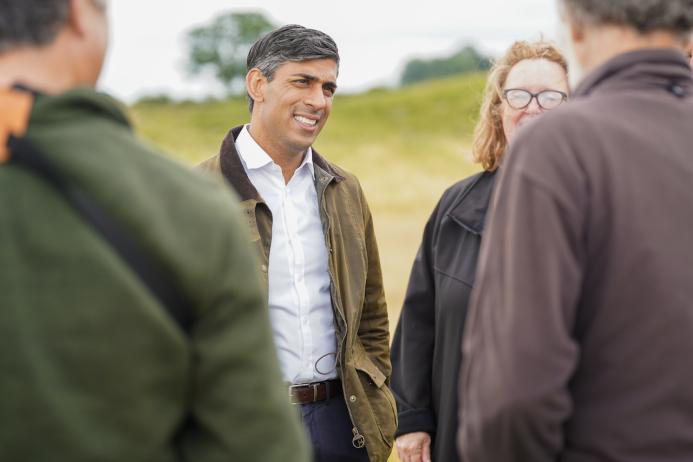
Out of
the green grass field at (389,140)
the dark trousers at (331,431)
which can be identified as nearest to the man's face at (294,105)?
the dark trousers at (331,431)

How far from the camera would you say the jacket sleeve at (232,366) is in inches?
64.3

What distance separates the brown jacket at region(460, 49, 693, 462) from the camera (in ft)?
6.13

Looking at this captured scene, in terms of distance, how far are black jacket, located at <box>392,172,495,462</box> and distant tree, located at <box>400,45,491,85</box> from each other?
84.1 m

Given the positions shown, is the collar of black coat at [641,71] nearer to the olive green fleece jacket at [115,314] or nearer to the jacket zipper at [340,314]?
the olive green fleece jacket at [115,314]

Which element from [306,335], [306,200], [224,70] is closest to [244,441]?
[306,335]

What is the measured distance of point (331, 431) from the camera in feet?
12.0

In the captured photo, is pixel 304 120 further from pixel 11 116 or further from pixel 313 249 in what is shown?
pixel 11 116

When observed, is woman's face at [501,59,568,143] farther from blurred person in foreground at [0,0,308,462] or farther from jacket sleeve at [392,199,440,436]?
blurred person in foreground at [0,0,308,462]

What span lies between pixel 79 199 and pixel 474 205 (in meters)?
2.20

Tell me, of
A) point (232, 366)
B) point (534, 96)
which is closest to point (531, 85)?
point (534, 96)

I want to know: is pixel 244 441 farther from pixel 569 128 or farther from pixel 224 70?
pixel 224 70

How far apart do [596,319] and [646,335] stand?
111 millimetres

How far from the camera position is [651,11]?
197 centimetres

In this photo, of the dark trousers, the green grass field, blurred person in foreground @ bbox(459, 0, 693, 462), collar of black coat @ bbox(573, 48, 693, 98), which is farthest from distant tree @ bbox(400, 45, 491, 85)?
blurred person in foreground @ bbox(459, 0, 693, 462)
